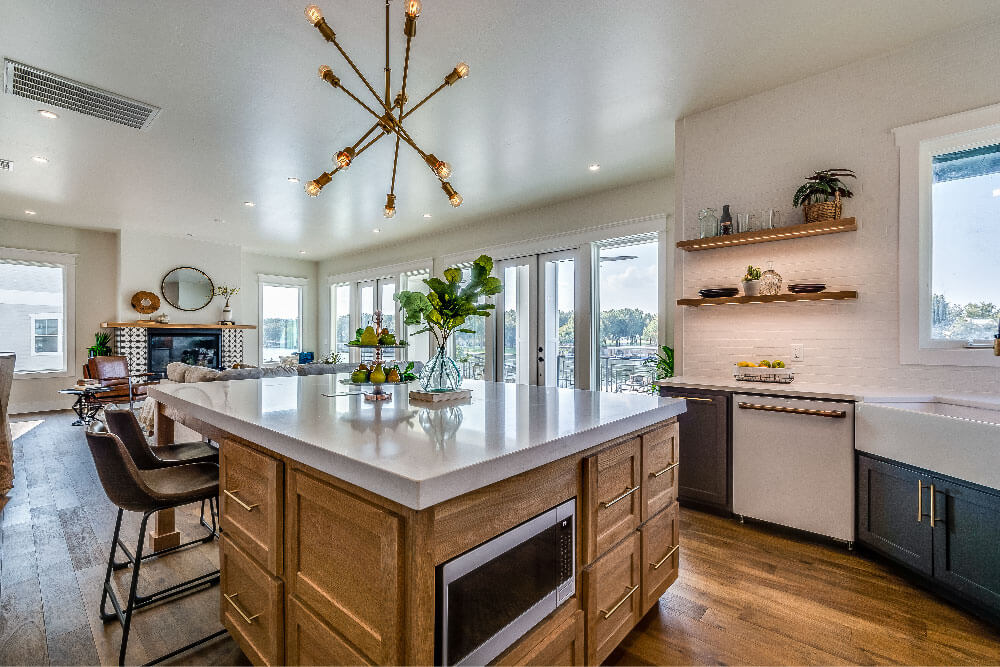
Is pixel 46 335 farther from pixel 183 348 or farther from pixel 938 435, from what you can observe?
pixel 938 435

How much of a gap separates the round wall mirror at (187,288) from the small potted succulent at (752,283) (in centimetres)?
791

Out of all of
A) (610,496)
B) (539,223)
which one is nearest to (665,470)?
(610,496)

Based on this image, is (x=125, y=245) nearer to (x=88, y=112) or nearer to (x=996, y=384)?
(x=88, y=112)

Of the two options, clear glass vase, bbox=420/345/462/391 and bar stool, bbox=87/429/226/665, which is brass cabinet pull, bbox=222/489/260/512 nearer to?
bar stool, bbox=87/429/226/665

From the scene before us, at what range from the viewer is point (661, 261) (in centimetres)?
458

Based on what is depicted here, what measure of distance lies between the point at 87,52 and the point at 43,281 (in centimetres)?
589

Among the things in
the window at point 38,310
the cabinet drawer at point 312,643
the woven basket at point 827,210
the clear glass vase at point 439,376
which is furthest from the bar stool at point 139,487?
the window at point 38,310

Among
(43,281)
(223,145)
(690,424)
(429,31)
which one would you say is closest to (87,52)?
(223,145)

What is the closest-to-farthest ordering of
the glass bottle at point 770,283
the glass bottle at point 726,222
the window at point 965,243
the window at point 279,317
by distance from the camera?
the window at point 965,243 → the glass bottle at point 770,283 → the glass bottle at point 726,222 → the window at point 279,317

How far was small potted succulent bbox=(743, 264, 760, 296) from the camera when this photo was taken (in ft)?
9.88

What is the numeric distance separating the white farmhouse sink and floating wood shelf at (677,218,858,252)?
1.02 metres

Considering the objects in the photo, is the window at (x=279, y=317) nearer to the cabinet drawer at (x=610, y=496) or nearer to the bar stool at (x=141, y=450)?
the bar stool at (x=141, y=450)

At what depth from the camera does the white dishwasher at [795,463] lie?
2459 mm

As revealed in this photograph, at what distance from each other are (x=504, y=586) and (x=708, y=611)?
1.31 m
